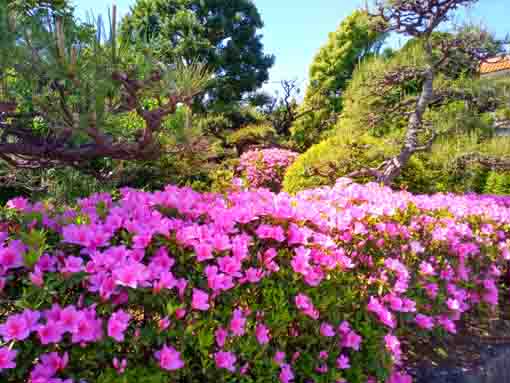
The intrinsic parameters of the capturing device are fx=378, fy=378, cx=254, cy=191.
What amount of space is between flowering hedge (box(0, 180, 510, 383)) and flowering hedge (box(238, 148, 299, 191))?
4.94 metres

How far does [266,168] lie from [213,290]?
6008mm

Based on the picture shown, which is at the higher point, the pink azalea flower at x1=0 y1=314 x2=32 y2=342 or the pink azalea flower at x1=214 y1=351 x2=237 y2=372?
the pink azalea flower at x1=0 y1=314 x2=32 y2=342

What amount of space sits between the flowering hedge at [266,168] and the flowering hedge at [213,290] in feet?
16.2

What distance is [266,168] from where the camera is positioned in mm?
7246

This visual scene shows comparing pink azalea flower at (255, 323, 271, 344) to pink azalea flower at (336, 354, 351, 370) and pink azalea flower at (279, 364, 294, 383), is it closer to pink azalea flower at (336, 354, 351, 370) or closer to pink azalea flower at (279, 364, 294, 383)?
pink azalea flower at (279, 364, 294, 383)

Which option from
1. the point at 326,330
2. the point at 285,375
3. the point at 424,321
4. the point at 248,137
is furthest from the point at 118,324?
the point at 248,137

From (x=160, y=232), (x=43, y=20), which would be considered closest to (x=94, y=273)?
(x=160, y=232)

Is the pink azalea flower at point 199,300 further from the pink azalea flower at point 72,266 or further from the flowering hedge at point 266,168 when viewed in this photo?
the flowering hedge at point 266,168

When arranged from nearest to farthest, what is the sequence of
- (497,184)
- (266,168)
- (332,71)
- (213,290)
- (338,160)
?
(213,290), (338,160), (497,184), (266,168), (332,71)

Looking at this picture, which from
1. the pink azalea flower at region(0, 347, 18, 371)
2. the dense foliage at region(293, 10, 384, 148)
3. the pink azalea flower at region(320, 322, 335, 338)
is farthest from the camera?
the dense foliage at region(293, 10, 384, 148)

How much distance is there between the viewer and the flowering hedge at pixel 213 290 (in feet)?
3.49

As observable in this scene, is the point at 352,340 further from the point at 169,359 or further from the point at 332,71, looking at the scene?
the point at 332,71

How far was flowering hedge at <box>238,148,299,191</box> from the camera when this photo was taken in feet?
23.5

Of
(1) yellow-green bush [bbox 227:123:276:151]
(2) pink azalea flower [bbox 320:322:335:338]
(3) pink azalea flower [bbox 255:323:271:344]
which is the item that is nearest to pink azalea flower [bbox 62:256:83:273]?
(3) pink azalea flower [bbox 255:323:271:344]
